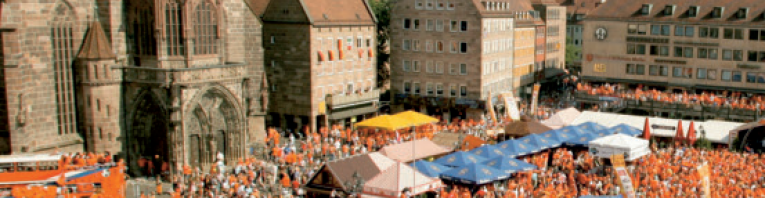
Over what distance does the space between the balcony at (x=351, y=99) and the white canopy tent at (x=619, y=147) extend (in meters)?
19.8

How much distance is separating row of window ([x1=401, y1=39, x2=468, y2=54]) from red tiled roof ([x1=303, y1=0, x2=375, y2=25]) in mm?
4783

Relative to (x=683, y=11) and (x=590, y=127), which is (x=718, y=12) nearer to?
(x=683, y=11)

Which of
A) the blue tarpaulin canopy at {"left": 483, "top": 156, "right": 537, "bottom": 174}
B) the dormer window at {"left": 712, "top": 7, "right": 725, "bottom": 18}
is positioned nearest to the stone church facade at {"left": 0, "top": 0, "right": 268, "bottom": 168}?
the blue tarpaulin canopy at {"left": 483, "top": 156, "right": 537, "bottom": 174}

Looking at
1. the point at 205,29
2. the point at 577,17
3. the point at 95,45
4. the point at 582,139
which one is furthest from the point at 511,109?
the point at 577,17

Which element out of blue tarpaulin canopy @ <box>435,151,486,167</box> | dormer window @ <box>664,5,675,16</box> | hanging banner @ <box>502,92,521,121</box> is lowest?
blue tarpaulin canopy @ <box>435,151,486,167</box>

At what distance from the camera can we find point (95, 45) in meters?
43.4

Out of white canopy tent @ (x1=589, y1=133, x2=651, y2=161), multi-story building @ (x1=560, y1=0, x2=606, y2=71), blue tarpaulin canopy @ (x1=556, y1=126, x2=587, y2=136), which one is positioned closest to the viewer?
white canopy tent @ (x1=589, y1=133, x2=651, y2=161)

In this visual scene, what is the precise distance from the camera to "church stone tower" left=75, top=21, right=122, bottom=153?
43375 millimetres

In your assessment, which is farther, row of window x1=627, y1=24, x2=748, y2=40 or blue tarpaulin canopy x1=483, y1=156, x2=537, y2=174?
row of window x1=627, y1=24, x2=748, y2=40

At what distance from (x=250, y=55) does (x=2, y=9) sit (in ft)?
49.3

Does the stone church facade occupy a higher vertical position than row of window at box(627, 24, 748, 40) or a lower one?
lower

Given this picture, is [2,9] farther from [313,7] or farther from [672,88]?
[672,88]

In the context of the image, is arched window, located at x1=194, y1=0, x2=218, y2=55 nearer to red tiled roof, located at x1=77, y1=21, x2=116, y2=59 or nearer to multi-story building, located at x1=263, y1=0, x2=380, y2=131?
red tiled roof, located at x1=77, y1=21, x2=116, y2=59

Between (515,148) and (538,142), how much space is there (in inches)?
69.4
